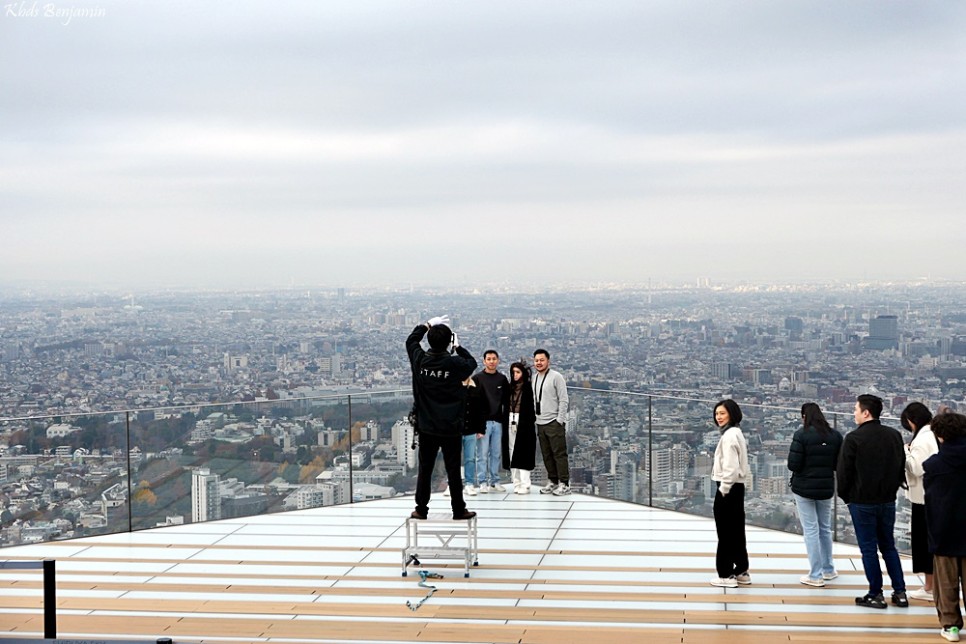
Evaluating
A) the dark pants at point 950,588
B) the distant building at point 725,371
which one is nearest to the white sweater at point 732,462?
the dark pants at point 950,588

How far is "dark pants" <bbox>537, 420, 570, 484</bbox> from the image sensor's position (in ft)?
37.1

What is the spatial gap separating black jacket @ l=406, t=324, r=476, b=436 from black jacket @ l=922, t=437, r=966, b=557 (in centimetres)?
356

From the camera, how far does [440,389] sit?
27.1 ft

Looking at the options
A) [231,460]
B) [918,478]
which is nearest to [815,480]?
[918,478]

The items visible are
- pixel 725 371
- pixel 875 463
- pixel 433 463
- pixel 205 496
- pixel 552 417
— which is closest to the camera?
pixel 875 463

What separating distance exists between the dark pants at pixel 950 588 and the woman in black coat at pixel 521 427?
5598mm

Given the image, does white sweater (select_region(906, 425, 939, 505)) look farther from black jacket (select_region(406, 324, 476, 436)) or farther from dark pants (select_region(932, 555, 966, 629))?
black jacket (select_region(406, 324, 476, 436))

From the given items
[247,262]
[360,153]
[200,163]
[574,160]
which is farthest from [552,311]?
[200,163]

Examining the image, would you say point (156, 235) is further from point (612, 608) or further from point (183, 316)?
point (612, 608)

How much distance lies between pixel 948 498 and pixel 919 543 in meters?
1.47

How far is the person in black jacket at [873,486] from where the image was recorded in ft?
23.0

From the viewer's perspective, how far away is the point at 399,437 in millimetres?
11664

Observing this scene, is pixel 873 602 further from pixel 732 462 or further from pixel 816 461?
pixel 732 462

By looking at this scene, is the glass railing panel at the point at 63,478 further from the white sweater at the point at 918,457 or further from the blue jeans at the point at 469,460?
the white sweater at the point at 918,457
